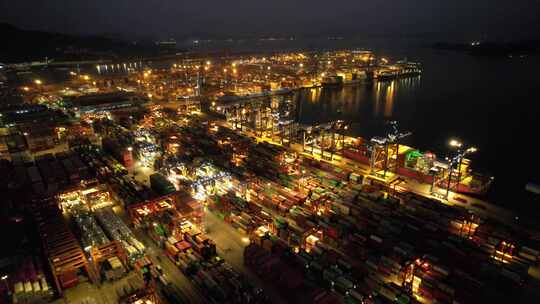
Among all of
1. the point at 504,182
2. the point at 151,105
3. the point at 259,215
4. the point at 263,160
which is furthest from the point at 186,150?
the point at 504,182

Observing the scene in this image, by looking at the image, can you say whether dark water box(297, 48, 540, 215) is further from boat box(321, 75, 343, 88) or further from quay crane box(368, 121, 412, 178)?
quay crane box(368, 121, 412, 178)

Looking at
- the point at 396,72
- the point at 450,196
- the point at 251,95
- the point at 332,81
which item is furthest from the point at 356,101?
the point at 450,196

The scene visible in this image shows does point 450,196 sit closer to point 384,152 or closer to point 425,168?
point 425,168

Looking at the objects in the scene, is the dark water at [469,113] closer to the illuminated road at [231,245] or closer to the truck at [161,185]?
the illuminated road at [231,245]

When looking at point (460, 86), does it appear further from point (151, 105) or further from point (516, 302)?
point (516, 302)

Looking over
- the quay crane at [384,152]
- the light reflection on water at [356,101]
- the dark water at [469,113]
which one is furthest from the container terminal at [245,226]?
the light reflection on water at [356,101]
